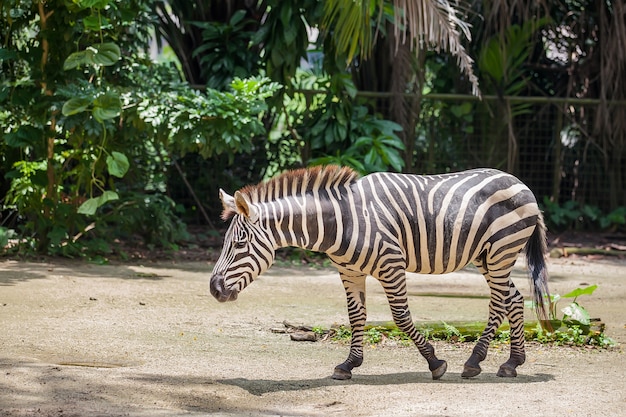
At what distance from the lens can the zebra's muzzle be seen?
5555 millimetres

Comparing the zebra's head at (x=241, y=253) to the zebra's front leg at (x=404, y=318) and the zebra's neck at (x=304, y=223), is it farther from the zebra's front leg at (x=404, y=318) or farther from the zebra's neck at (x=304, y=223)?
the zebra's front leg at (x=404, y=318)

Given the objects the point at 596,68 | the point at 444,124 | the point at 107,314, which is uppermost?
the point at 596,68

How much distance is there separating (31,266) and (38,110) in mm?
1681

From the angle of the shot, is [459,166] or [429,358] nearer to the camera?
[429,358]

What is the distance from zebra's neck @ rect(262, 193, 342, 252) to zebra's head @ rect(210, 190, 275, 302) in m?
0.10

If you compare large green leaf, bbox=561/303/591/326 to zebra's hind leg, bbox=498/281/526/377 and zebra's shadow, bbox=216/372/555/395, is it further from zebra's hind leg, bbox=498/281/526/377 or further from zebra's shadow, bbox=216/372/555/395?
zebra's shadow, bbox=216/372/555/395

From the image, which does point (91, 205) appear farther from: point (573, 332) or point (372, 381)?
point (573, 332)

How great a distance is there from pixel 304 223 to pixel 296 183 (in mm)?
295

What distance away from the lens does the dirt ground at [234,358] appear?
502cm

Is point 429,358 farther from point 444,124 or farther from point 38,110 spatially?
point 444,124

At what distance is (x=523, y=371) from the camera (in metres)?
6.17

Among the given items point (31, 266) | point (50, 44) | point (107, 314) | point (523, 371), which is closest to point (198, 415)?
point (523, 371)

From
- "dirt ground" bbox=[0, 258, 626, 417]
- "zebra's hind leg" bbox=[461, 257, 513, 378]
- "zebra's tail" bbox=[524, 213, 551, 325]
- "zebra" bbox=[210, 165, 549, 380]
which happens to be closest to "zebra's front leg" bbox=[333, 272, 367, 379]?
"zebra" bbox=[210, 165, 549, 380]

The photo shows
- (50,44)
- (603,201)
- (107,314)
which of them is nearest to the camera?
(107,314)
